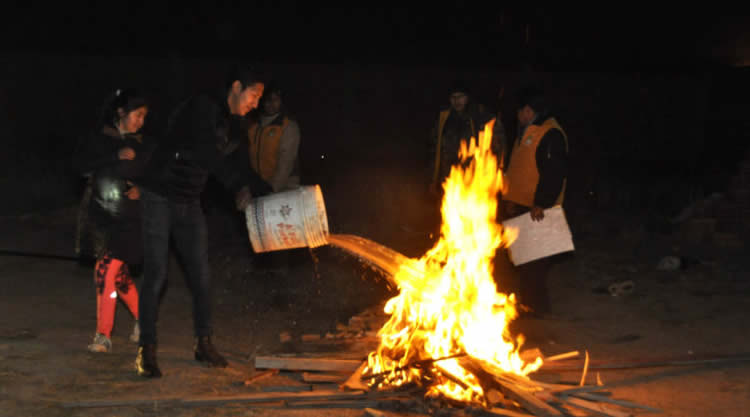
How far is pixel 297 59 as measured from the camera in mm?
11586

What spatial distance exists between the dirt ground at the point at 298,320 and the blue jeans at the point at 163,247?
468mm

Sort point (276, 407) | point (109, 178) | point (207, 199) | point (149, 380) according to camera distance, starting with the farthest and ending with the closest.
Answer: point (207, 199), point (109, 178), point (149, 380), point (276, 407)

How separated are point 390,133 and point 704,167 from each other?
210 inches

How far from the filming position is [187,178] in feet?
16.4

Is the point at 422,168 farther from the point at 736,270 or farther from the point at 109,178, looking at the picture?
the point at 109,178

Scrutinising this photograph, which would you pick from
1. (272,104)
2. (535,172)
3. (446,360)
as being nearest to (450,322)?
(446,360)

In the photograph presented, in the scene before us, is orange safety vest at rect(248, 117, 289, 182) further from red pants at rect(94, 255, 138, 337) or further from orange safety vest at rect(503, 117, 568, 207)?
orange safety vest at rect(503, 117, 568, 207)

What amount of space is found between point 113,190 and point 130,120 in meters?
0.52

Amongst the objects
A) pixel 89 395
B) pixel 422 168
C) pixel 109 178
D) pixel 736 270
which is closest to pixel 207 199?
pixel 422 168

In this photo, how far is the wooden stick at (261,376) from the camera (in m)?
5.03

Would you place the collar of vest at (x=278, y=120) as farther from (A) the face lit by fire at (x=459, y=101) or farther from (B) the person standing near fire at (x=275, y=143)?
(A) the face lit by fire at (x=459, y=101)

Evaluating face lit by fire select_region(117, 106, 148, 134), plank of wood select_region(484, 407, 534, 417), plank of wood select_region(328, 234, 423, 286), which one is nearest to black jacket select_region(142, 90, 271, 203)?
face lit by fire select_region(117, 106, 148, 134)

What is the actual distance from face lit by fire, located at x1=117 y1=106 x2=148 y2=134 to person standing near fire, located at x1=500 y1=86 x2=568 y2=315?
320 centimetres

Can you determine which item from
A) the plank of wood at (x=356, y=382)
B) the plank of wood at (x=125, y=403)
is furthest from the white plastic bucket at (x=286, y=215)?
the plank of wood at (x=125, y=403)
